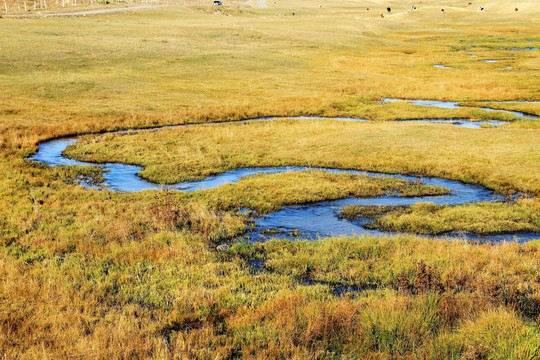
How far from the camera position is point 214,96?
47.5m

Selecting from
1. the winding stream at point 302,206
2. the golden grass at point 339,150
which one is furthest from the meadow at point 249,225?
the winding stream at point 302,206

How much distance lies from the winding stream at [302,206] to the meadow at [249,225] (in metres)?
0.61

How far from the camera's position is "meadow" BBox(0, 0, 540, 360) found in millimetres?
9078

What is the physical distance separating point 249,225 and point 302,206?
3480mm

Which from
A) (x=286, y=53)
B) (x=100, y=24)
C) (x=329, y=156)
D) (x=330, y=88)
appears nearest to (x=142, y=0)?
(x=100, y=24)

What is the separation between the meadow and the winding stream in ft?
2.00

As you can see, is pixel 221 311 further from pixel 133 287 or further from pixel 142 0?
pixel 142 0

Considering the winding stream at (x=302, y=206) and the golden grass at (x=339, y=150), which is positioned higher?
the golden grass at (x=339, y=150)

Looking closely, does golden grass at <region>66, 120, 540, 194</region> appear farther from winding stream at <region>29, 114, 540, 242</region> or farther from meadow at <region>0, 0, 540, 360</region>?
winding stream at <region>29, 114, 540, 242</region>

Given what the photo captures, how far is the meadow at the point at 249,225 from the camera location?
908 centimetres

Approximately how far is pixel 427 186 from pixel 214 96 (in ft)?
93.4

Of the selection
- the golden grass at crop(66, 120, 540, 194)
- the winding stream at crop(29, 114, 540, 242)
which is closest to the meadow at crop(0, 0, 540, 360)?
the golden grass at crop(66, 120, 540, 194)

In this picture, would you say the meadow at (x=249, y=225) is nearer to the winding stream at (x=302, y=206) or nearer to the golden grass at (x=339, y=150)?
the golden grass at (x=339, y=150)

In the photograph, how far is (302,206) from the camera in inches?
837
